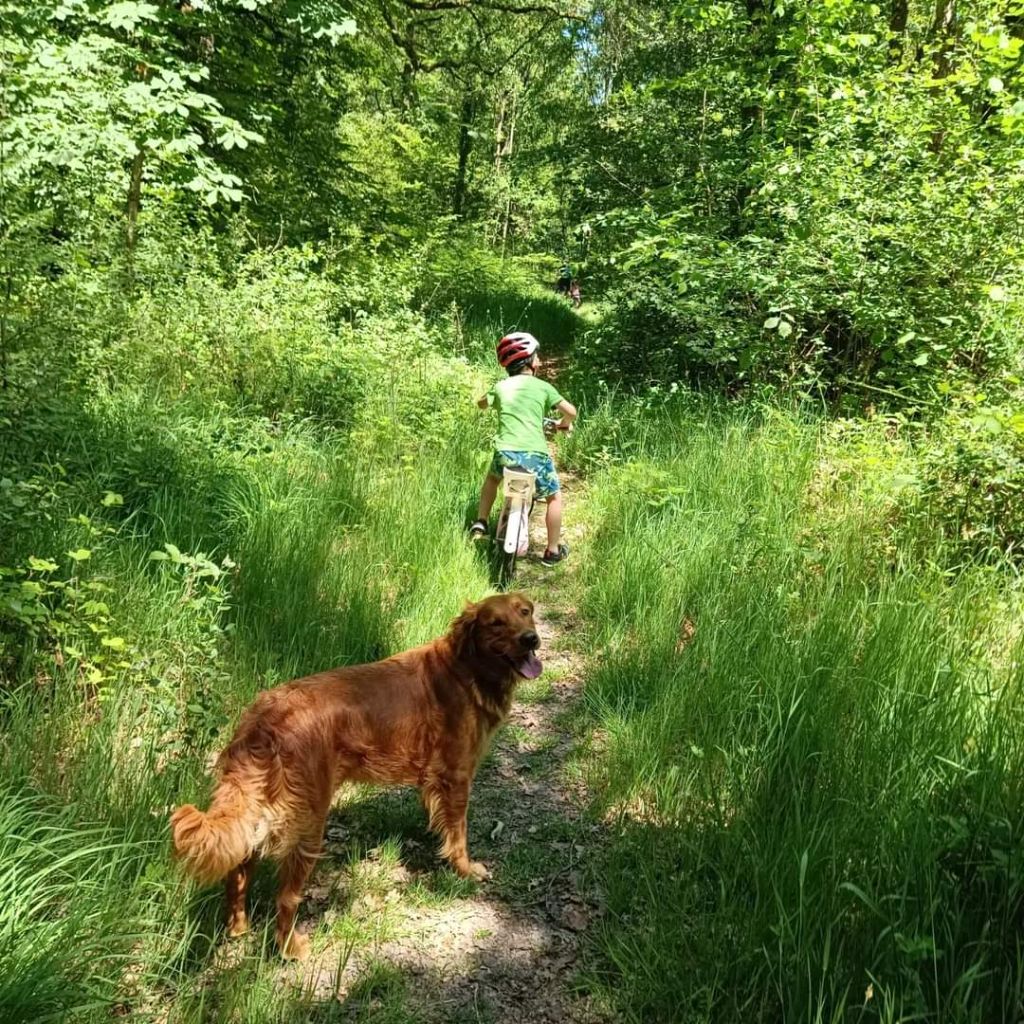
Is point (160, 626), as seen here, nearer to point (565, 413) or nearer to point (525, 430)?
point (525, 430)

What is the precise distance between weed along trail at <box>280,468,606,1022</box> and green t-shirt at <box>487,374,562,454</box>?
225cm

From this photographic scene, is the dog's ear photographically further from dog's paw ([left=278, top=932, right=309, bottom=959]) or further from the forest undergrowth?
dog's paw ([left=278, top=932, right=309, bottom=959])

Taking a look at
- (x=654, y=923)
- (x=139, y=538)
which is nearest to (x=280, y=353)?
(x=139, y=538)

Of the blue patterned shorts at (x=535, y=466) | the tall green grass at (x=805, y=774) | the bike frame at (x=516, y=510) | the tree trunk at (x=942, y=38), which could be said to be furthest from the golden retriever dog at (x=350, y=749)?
the tree trunk at (x=942, y=38)

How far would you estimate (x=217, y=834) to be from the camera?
2104 millimetres

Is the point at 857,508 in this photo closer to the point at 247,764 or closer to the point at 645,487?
the point at 645,487

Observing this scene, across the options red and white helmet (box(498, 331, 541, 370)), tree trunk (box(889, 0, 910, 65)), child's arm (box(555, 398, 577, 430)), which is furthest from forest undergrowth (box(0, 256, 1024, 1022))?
tree trunk (box(889, 0, 910, 65))

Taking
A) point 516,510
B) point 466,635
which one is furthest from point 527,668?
point 516,510

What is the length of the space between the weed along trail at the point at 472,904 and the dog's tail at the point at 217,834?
0.43m

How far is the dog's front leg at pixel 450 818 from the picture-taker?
2.78m

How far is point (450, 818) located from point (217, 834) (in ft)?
3.16

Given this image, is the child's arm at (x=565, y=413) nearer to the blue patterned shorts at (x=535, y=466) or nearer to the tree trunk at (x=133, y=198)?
the blue patterned shorts at (x=535, y=466)

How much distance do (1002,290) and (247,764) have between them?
5251mm

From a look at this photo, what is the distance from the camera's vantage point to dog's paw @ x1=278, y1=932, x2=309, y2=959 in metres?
2.29
